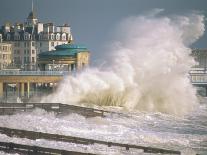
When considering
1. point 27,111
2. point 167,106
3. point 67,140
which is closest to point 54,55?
point 167,106

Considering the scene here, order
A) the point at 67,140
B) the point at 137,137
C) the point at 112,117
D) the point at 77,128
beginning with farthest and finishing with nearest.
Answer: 1. the point at 112,117
2. the point at 77,128
3. the point at 137,137
4. the point at 67,140

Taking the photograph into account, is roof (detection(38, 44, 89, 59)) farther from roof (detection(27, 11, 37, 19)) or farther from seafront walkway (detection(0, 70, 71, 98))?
roof (detection(27, 11, 37, 19))

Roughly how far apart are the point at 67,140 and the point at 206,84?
257 feet

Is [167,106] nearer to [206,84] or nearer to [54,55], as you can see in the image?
[54,55]

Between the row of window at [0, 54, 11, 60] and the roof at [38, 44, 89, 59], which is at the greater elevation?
the row of window at [0, 54, 11, 60]

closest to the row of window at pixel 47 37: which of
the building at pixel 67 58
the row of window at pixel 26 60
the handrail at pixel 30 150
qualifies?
the row of window at pixel 26 60

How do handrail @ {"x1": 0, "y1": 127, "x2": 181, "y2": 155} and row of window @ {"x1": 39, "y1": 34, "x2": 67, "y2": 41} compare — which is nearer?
handrail @ {"x1": 0, "y1": 127, "x2": 181, "y2": 155}

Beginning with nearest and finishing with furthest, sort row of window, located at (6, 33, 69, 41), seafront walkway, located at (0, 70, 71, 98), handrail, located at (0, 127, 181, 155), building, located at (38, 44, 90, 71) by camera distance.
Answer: handrail, located at (0, 127, 181, 155)
seafront walkway, located at (0, 70, 71, 98)
building, located at (38, 44, 90, 71)
row of window, located at (6, 33, 69, 41)

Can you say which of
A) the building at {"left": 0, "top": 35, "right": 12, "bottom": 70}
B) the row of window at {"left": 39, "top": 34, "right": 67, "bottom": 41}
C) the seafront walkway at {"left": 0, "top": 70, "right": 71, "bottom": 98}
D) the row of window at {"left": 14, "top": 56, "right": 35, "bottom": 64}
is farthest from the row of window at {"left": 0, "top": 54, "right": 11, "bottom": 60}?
the seafront walkway at {"left": 0, "top": 70, "right": 71, "bottom": 98}

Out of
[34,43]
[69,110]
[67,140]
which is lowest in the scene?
[67,140]

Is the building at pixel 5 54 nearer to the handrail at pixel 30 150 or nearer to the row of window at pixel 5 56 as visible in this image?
the row of window at pixel 5 56

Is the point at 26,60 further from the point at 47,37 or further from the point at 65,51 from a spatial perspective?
the point at 65,51

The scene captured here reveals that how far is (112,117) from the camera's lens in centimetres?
4731

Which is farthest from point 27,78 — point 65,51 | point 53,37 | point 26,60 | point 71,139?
point 26,60
